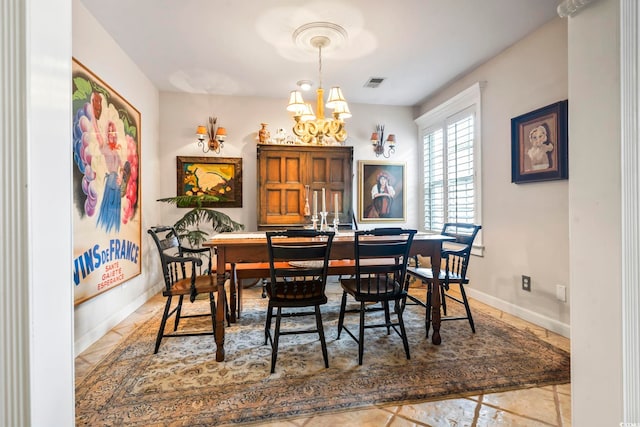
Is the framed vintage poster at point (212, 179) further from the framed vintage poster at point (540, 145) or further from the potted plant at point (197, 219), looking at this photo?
the framed vintage poster at point (540, 145)

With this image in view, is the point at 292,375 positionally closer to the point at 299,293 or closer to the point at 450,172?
the point at 299,293

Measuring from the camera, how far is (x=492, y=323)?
9.42 feet

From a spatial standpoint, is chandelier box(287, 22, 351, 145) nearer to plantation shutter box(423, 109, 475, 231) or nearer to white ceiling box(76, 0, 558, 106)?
white ceiling box(76, 0, 558, 106)

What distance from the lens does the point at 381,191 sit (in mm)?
4867

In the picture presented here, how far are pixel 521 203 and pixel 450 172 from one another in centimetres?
121

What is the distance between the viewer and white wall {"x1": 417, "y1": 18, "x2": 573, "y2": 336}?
8.69 ft

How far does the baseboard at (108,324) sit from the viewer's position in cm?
236

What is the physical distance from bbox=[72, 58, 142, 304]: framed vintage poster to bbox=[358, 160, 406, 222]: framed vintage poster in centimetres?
309
